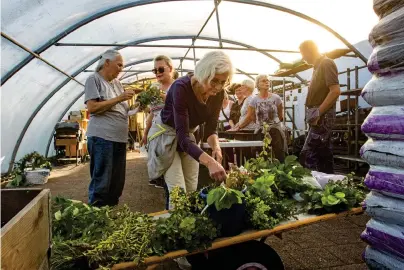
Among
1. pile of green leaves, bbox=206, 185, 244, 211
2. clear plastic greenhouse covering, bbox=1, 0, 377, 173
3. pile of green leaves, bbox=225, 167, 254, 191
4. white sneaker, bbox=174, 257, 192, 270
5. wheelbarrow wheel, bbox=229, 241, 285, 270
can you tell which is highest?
clear plastic greenhouse covering, bbox=1, 0, 377, 173

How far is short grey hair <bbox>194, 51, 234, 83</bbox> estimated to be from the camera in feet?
7.95

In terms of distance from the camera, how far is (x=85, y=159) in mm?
12641

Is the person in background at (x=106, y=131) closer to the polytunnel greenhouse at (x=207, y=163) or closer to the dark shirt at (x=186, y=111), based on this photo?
the polytunnel greenhouse at (x=207, y=163)

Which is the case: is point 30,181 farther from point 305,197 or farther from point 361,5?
point 361,5

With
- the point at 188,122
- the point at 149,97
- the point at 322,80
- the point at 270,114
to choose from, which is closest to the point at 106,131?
the point at 149,97

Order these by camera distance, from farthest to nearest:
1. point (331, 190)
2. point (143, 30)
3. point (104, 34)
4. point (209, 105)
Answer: point (143, 30), point (104, 34), point (209, 105), point (331, 190)

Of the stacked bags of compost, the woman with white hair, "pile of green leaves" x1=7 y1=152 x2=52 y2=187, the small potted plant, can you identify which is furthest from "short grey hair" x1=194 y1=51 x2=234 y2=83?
"pile of green leaves" x1=7 y1=152 x2=52 y2=187

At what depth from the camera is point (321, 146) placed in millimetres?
4176

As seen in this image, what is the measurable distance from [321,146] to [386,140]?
219 cm

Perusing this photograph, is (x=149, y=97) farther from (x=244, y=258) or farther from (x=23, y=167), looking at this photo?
(x=23, y=167)

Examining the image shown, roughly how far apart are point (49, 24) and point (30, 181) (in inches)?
138

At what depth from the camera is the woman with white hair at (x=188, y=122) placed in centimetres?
245

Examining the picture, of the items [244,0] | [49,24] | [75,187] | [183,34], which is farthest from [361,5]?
[75,187]

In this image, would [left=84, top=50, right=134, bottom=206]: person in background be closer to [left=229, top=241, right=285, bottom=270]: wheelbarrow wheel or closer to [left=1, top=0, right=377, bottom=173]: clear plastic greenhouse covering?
[left=229, top=241, right=285, bottom=270]: wheelbarrow wheel
